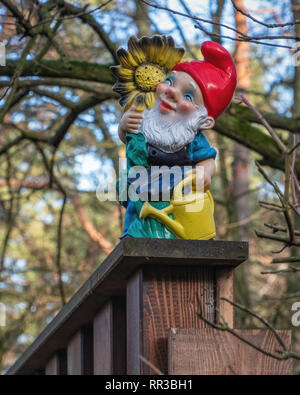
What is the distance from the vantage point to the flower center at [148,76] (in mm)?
2422

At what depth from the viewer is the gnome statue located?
221 centimetres

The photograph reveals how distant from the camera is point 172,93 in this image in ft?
7.63

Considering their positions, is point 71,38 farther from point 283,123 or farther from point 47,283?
point 47,283

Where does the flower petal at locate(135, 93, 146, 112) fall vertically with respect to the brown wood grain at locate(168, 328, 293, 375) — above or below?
above

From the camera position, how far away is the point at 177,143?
231cm

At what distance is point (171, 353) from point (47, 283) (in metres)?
6.16

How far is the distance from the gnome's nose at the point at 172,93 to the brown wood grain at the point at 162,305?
0.78m

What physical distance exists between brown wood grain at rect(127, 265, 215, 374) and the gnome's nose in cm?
78

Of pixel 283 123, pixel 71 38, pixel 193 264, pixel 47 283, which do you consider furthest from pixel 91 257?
pixel 193 264

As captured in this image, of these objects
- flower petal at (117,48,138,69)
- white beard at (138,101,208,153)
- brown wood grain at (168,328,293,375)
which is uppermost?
flower petal at (117,48,138,69)

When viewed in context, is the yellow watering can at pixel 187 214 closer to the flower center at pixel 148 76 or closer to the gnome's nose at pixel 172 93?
the gnome's nose at pixel 172 93

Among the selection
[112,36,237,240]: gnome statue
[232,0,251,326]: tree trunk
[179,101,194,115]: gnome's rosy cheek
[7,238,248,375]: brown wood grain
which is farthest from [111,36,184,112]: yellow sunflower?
[232,0,251,326]: tree trunk

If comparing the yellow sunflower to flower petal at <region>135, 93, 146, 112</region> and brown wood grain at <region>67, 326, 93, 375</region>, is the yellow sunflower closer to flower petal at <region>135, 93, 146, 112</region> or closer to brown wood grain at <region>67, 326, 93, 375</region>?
flower petal at <region>135, 93, 146, 112</region>

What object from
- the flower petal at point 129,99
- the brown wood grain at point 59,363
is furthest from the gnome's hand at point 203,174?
the brown wood grain at point 59,363
